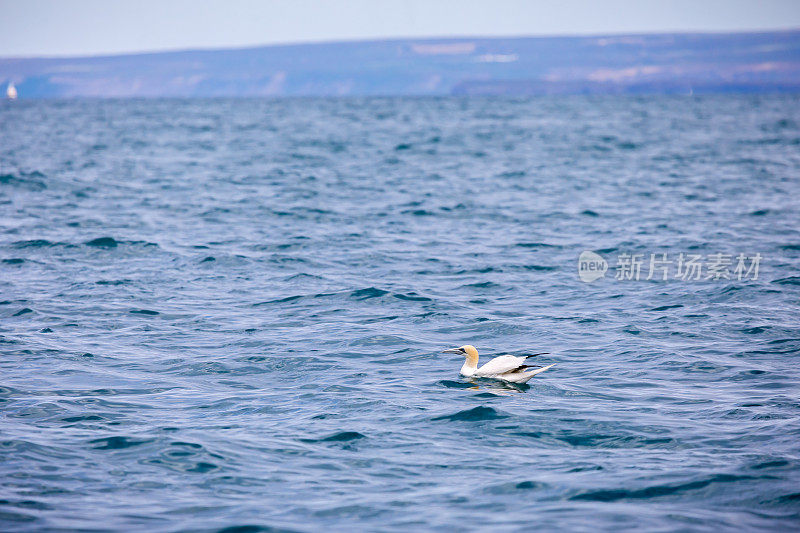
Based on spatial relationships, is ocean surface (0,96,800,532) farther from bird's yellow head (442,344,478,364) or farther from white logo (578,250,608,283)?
bird's yellow head (442,344,478,364)

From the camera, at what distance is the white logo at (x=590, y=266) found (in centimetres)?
1945

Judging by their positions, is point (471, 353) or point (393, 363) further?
point (393, 363)

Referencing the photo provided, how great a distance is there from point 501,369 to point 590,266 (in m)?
8.68

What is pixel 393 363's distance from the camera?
13641 millimetres

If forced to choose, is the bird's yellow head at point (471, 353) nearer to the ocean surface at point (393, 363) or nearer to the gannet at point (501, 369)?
the gannet at point (501, 369)

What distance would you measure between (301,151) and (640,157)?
21.2 metres

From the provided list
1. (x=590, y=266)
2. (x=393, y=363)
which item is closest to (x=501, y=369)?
(x=393, y=363)

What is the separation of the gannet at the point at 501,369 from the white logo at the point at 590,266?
7075mm

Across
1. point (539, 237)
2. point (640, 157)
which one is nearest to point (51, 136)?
point (640, 157)

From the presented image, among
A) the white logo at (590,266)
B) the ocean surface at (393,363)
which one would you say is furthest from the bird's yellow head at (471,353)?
the white logo at (590,266)

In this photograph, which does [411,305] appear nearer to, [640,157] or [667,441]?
[667,441]

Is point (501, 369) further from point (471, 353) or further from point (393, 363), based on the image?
point (393, 363)

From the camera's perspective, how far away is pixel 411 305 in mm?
17109

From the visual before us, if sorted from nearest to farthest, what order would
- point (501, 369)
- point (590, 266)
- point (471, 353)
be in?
point (501, 369), point (471, 353), point (590, 266)
